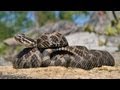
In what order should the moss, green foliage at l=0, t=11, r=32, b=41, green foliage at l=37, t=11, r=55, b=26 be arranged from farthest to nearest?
1. green foliage at l=37, t=11, r=55, b=26
2. green foliage at l=0, t=11, r=32, b=41
3. the moss

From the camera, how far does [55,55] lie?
714 cm

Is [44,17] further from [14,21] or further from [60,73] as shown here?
[60,73]

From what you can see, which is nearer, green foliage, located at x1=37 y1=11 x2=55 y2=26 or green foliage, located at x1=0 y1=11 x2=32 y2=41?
green foliage, located at x1=0 y1=11 x2=32 y2=41

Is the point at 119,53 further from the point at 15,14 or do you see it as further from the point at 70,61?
the point at 15,14

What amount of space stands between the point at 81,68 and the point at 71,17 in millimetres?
9707

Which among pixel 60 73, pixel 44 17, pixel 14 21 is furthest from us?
pixel 44 17

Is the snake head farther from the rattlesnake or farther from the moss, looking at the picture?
the moss

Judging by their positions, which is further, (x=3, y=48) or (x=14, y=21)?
(x=14, y=21)

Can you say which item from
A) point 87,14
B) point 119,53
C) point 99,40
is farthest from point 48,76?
point 87,14

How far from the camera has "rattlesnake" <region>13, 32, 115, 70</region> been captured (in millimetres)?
7012

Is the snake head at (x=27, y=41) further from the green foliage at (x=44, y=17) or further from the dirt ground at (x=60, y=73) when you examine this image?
the green foliage at (x=44, y=17)

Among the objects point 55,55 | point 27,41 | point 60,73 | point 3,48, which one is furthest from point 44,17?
point 60,73

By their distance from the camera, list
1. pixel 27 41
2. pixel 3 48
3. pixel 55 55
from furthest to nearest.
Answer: pixel 3 48 → pixel 27 41 → pixel 55 55

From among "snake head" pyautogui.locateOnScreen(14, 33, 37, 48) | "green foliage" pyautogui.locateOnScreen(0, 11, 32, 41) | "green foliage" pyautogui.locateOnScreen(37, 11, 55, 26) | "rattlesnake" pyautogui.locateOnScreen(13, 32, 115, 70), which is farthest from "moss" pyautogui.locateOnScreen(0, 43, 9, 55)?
"rattlesnake" pyautogui.locateOnScreen(13, 32, 115, 70)
